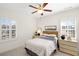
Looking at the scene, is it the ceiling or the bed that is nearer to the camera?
the ceiling

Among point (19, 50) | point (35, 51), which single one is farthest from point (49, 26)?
point (19, 50)

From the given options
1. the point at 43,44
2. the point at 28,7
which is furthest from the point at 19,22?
the point at 43,44

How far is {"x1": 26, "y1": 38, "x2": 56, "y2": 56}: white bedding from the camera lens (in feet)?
3.88

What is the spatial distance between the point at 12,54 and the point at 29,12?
2.22 feet

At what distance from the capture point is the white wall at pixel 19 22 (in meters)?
1.03

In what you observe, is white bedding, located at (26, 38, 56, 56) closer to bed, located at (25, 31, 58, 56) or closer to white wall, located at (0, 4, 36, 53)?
bed, located at (25, 31, 58, 56)

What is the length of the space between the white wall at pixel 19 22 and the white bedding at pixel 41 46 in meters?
0.11

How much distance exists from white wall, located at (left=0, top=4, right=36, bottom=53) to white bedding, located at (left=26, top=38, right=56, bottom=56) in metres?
0.11

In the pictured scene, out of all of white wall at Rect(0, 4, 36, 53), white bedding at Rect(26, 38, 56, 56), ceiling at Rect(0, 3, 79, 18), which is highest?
ceiling at Rect(0, 3, 79, 18)

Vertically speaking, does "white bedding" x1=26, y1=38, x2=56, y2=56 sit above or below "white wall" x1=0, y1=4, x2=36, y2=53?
below

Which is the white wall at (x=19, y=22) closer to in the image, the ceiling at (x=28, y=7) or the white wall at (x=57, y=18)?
the ceiling at (x=28, y=7)

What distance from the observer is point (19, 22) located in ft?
3.71

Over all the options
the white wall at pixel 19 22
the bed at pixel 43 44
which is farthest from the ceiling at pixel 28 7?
the bed at pixel 43 44

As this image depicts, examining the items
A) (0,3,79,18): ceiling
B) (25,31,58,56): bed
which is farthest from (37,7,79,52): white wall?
(25,31,58,56): bed
